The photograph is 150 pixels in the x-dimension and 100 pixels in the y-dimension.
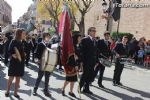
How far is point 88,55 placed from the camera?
1161 centimetres

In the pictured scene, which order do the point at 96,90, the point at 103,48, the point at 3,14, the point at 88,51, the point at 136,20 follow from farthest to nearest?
the point at 3,14
the point at 136,20
the point at 103,48
the point at 96,90
the point at 88,51

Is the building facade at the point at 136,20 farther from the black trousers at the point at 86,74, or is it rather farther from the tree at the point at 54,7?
the black trousers at the point at 86,74

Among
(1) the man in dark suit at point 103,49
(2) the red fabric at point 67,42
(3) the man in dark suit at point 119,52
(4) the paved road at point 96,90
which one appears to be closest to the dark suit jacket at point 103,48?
(1) the man in dark suit at point 103,49

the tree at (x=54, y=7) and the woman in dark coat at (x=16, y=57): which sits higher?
the tree at (x=54, y=7)

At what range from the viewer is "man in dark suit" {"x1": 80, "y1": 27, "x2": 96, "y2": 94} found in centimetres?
1152

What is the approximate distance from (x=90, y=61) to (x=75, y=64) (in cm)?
87

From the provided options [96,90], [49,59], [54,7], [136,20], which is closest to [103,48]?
[96,90]

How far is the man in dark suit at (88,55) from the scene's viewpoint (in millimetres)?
11516

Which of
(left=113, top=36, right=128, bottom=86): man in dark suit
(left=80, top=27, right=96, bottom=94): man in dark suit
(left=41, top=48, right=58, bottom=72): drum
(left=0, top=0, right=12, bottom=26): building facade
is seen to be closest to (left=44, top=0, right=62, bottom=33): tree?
(left=113, top=36, right=128, bottom=86): man in dark suit

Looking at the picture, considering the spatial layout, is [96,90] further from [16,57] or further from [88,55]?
[16,57]

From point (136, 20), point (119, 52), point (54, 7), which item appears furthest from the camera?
point (54, 7)

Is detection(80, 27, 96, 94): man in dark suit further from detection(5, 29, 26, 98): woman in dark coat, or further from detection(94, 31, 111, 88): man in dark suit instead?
detection(5, 29, 26, 98): woman in dark coat

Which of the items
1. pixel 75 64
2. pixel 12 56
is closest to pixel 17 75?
pixel 12 56

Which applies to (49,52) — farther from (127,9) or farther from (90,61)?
(127,9)
